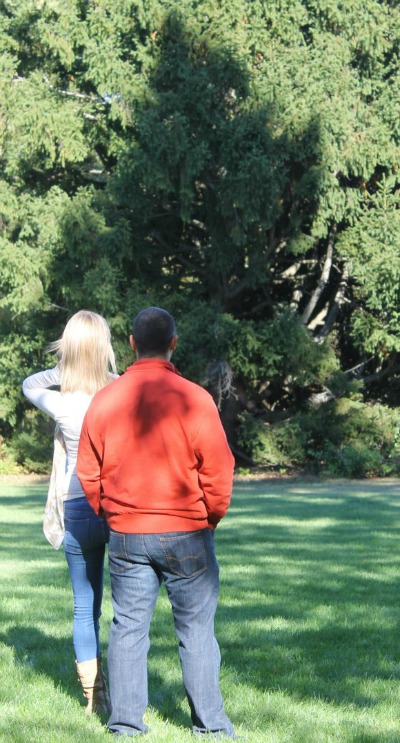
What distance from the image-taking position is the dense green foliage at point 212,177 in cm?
2238

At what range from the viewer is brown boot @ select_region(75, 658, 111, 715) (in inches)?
193

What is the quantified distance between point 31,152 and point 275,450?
8.95 metres

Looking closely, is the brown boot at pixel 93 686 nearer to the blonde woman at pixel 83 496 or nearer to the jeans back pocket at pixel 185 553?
the blonde woman at pixel 83 496

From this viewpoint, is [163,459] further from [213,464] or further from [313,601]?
[313,601]

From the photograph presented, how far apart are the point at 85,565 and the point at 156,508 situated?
850mm

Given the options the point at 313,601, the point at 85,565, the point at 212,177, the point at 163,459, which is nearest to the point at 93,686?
the point at 85,565

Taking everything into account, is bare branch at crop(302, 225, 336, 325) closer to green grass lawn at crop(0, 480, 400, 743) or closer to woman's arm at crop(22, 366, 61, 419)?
green grass lawn at crop(0, 480, 400, 743)

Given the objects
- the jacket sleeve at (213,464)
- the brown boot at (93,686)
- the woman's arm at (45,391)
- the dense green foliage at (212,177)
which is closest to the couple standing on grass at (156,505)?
the jacket sleeve at (213,464)

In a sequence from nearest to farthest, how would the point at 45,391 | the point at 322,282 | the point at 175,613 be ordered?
the point at 175,613 < the point at 45,391 < the point at 322,282

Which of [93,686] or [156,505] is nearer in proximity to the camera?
[156,505]

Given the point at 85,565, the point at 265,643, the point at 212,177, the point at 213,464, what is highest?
the point at 212,177

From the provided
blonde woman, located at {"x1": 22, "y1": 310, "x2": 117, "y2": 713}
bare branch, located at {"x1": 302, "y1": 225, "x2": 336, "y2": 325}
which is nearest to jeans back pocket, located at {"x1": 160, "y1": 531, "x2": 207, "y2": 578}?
blonde woman, located at {"x1": 22, "y1": 310, "x2": 117, "y2": 713}

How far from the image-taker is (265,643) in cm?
635

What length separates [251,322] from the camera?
23641 millimetres
